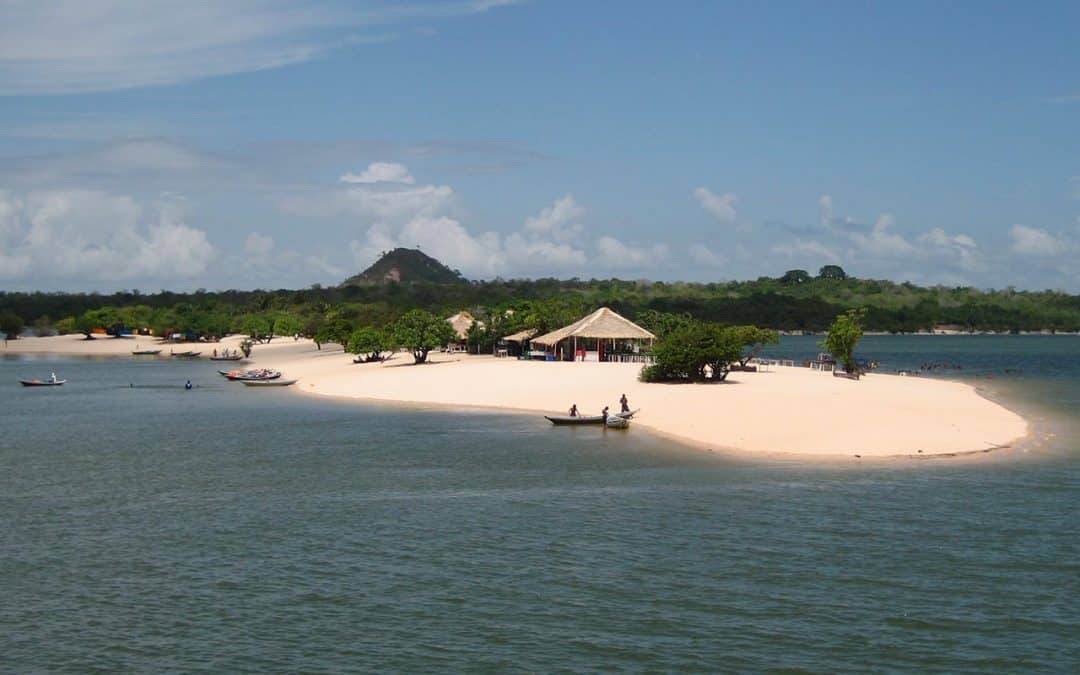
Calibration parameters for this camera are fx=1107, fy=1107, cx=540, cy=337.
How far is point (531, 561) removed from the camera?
2344cm

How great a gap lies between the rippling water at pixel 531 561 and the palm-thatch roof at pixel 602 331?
3458 centimetres

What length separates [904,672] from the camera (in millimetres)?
16953

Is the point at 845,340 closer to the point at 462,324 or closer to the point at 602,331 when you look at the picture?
the point at 602,331

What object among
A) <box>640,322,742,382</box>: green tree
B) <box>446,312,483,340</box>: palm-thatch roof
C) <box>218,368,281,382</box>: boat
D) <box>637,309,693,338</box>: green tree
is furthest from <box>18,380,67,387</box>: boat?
<box>640,322,742,382</box>: green tree

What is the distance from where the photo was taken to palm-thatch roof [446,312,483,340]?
9325 centimetres

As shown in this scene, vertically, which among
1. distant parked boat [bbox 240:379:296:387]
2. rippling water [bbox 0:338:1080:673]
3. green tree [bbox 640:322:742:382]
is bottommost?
→ rippling water [bbox 0:338:1080:673]

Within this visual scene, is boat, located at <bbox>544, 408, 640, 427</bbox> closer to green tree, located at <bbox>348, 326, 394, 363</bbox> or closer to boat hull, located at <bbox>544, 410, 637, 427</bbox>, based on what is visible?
boat hull, located at <bbox>544, 410, 637, 427</bbox>

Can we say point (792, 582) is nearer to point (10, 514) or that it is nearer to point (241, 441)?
point (10, 514)

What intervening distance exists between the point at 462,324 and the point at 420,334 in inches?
635

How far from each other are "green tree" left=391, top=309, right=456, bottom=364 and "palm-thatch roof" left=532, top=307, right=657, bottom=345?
25.0 ft

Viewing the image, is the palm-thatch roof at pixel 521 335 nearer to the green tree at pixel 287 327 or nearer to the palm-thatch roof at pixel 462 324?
the palm-thatch roof at pixel 462 324

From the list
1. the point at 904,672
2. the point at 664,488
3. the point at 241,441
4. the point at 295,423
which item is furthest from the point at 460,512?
the point at 295,423

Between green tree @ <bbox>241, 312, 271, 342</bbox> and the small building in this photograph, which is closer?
the small building

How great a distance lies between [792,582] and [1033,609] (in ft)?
14.1
